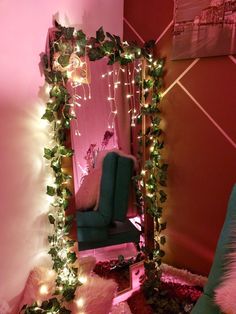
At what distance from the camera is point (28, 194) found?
1.55m

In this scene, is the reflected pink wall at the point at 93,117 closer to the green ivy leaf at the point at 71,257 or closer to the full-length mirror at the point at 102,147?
the full-length mirror at the point at 102,147

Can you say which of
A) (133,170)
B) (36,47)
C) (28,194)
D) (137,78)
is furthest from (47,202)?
(137,78)

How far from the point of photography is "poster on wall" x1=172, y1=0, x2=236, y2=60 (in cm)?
162

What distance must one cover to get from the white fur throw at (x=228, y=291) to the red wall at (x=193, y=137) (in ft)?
2.45

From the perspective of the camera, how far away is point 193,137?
1.89 meters

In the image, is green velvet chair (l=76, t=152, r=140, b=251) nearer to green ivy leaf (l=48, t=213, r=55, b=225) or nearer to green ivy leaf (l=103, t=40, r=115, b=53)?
green ivy leaf (l=48, t=213, r=55, b=225)

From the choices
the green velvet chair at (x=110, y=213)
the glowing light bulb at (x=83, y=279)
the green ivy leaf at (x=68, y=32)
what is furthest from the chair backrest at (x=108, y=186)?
the green ivy leaf at (x=68, y=32)

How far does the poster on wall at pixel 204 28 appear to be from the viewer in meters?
1.62

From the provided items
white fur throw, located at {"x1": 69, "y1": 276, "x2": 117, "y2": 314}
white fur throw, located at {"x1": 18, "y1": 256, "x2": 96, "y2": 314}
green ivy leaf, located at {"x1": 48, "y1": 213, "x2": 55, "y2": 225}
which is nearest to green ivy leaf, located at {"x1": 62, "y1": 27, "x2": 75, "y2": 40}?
green ivy leaf, located at {"x1": 48, "y1": 213, "x2": 55, "y2": 225}

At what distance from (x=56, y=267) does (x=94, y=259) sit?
0.92 feet

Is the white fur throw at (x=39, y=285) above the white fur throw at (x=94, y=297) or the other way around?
above

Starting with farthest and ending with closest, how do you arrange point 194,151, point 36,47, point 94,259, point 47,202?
point 194,151 < point 94,259 < point 47,202 < point 36,47

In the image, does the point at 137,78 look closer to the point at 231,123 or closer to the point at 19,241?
the point at 231,123

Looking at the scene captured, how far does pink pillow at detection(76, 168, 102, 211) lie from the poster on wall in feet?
2.88
